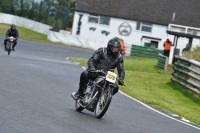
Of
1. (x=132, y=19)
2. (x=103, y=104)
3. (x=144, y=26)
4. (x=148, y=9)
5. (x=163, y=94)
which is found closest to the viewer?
(x=103, y=104)

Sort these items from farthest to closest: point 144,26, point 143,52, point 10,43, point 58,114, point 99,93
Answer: point 144,26 → point 143,52 → point 10,43 → point 99,93 → point 58,114

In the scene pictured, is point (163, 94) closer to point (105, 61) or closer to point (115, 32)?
point (105, 61)

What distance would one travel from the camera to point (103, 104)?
12508 millimetres

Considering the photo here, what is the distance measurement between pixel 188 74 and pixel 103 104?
10859mm

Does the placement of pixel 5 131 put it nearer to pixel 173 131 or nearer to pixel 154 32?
pixel 173 131

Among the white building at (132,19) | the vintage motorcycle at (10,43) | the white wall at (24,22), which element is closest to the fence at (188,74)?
the vintage motorcycle at (10,43)

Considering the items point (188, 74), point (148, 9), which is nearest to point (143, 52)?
point (148, 9)

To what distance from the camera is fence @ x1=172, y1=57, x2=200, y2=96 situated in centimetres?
2158

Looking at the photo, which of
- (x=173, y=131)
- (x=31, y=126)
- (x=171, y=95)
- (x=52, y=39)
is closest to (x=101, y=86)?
(x=173, y=131)

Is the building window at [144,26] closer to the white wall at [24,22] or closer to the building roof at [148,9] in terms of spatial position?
the building roof at [148,9]

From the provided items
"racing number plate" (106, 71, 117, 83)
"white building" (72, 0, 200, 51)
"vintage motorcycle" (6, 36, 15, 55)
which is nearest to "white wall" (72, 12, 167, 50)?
"white building" (72, 0, 200, 51)

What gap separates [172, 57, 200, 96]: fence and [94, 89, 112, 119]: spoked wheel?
28.9 ft

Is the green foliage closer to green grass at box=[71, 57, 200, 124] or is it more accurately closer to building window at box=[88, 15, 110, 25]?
building window at box=[88, 15, 110, 25]

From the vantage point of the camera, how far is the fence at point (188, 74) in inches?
850
